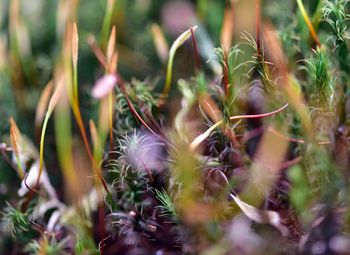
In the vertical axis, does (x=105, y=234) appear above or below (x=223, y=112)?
below

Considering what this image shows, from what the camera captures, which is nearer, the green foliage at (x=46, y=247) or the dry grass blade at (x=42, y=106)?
the green foliage at (x=46, y=247)

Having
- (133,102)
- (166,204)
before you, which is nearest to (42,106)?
(133,102)

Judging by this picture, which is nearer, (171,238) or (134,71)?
(171,238)

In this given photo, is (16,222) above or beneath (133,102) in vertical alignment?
beneath

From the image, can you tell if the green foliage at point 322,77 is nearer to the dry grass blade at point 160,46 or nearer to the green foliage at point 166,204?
the green foliage at point 166,204

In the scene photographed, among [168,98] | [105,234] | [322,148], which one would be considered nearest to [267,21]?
[168,98]

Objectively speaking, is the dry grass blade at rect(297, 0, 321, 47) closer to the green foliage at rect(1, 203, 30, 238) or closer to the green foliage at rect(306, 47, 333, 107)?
the green foliage at rect(306, 47, 333, 107)

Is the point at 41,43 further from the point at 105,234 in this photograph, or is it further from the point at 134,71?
the point at 105,234

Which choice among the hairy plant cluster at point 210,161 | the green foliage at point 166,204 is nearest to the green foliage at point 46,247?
the hairy plant cluster at point 210,161

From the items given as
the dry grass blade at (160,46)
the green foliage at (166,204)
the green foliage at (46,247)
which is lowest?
the green foliage at (46,247)

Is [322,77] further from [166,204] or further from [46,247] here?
[46,247]

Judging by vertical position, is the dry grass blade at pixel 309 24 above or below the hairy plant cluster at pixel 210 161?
above
